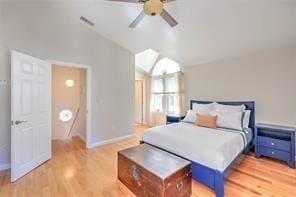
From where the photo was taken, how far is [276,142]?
3033mm

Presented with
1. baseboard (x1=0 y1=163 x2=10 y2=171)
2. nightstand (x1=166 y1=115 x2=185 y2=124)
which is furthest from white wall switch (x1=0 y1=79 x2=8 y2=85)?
nightstand (x1=166 y1=115 x2=185 y2=124)

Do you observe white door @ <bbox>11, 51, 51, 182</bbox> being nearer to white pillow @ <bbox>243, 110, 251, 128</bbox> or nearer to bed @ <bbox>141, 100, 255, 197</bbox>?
bed @ <bbox>141, 100, 255, 197</bbox>

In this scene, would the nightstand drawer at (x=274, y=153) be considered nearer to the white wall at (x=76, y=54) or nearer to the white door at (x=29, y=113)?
the white wall at (x=76, y=54)

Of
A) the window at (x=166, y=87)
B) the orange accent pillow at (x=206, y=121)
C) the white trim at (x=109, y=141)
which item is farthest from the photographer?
the window at (x=166, y=87)

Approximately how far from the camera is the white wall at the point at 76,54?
285 centimetres

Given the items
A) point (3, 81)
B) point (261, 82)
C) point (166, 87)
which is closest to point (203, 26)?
point (261, 82)

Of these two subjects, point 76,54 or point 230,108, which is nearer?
point 230,108

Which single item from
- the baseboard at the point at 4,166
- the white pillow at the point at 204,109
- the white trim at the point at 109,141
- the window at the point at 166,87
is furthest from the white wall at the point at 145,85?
the baseboard at the point at 4,166

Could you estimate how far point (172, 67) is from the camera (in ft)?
18.8

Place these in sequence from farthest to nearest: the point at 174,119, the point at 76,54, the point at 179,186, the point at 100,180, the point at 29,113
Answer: the point at 174,119 → the point at 76,54 → the point at 29,113 → the point at 100,180 → the point at 179,186

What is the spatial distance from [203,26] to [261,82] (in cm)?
184

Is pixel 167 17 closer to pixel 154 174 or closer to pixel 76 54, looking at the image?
pixel 154 174

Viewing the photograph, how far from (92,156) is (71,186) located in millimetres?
1159

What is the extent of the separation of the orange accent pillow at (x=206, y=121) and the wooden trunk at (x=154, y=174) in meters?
1.49
